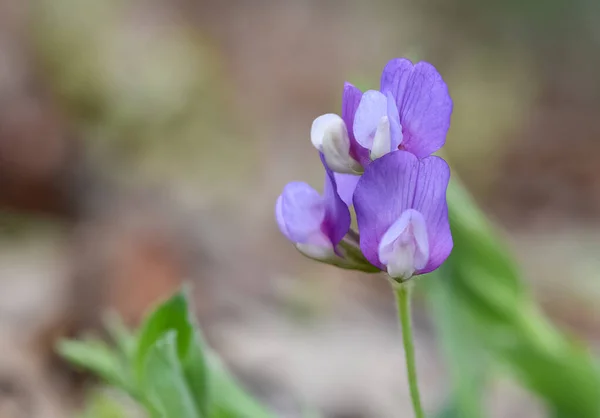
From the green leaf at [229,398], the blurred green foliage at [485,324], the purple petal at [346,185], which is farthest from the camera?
the blurred green foliage at [485,324]


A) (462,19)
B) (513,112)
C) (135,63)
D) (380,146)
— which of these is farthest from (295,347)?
(462,19)

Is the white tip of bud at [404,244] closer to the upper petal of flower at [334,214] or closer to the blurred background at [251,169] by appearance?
the upper petal of flower at [334,214]

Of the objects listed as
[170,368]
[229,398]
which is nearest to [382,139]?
[170,368]

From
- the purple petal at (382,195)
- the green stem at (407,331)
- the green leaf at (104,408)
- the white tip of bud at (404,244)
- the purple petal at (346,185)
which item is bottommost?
the green stem at (407,331)

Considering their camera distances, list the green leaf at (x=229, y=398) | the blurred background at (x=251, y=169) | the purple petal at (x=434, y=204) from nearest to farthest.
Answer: the purple petal at (x=434, y=204)
the green leaf at (x=229, y=398)
the blurred background at (x=251, y=169)

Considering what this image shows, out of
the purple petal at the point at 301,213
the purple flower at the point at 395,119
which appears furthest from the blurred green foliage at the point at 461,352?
the purple flower at the point at 395,119

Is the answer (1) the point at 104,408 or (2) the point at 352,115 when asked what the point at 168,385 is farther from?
(1) the point at 104,408
